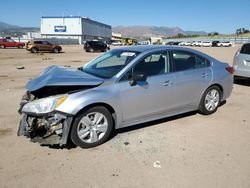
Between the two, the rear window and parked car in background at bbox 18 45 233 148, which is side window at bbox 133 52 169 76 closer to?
parked car in background at bbox 18 45 233 148

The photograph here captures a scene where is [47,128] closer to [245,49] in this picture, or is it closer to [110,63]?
[110,63]

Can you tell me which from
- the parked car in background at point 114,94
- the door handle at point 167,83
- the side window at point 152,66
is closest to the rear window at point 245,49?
the parked car in background at point 114,94

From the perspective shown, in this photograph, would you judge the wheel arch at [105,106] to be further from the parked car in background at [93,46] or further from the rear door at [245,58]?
the parked car in background at [93,46]

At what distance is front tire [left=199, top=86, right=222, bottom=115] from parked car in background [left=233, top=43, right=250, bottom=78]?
380 centimetres

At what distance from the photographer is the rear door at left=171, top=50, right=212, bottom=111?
5742 millimetres

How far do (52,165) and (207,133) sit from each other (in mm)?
2963

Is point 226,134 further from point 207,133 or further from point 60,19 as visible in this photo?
point 60,19

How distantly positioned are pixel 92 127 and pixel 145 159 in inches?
40.9

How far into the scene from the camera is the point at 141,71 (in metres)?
5.24

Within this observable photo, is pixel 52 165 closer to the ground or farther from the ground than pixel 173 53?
closer to the ground

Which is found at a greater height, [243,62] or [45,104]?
[243,62]

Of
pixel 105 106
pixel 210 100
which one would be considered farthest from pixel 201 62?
pixel 105 106

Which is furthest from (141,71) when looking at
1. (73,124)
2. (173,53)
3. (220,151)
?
(220,151)

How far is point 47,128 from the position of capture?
4.59 metres
